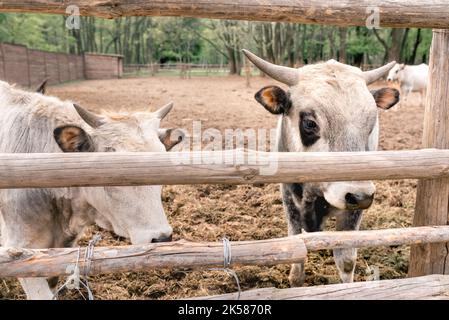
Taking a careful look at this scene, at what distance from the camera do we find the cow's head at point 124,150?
274 centimetres

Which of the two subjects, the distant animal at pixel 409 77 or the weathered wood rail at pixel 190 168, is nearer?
the weathered wood rail at pixel 190 168

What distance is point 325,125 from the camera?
10.5 feet

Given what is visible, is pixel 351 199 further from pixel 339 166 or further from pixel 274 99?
pixel 274 99

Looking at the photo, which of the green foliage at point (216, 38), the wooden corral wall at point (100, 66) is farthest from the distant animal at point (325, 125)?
the wooden corral wall at point (100, 66)

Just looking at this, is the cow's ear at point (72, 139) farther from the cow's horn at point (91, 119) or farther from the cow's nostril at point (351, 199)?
the cow's nostril at point (351, 199)

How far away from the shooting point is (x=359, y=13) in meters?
2.63

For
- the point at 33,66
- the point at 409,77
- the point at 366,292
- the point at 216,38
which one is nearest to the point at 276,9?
the point at 366,292

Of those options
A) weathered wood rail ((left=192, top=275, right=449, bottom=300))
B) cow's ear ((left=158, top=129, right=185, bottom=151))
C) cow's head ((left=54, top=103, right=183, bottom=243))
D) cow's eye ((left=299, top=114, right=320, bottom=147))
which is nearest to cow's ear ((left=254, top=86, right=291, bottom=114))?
cow's eye ((left=299, top=114, right=320, bottom=147))

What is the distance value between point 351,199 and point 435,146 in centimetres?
71

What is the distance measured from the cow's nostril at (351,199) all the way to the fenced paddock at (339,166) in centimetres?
29

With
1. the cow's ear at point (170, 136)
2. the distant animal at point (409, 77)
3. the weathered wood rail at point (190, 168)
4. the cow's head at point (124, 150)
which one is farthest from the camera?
the distant animal at point (409, 77)

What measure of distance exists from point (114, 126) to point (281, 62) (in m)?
31.4

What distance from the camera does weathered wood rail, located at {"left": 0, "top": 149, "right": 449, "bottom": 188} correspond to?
2.19 meters
